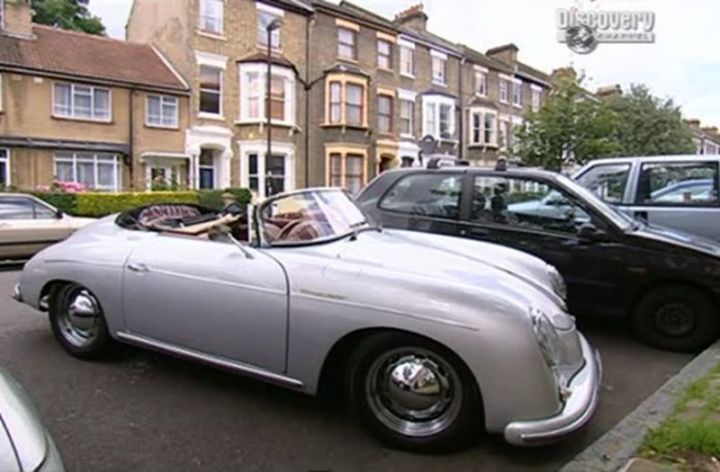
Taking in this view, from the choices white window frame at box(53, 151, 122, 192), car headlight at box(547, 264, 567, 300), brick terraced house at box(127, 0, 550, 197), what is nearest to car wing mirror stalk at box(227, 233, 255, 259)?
car headlight at box(547, 264, 567, 300)

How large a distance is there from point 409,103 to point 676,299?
26062 millimetres

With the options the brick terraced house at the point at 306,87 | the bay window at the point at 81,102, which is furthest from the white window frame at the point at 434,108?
the bay window at the point at 81,102

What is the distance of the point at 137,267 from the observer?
420 cm

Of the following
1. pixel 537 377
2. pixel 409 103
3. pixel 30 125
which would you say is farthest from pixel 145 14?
pixel 537 377

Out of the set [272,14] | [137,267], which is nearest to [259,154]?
[272,14]

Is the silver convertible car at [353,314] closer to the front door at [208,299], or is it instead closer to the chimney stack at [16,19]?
the front door at [208,299]

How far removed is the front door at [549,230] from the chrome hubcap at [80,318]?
347cm

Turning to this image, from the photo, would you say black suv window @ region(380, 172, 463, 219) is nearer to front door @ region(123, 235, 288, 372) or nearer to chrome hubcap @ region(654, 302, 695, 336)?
chrome hubcap @ region(654, 302, 695, 336)

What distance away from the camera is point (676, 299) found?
5.33m

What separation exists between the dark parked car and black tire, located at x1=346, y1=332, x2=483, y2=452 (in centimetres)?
289

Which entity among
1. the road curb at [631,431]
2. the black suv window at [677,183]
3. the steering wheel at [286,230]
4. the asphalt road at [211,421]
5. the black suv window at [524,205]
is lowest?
the asphalt road at [211,421]

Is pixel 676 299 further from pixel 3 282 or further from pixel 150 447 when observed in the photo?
pixel 3 282

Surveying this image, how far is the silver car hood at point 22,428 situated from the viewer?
1816mm

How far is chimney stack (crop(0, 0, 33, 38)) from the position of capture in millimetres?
20141
